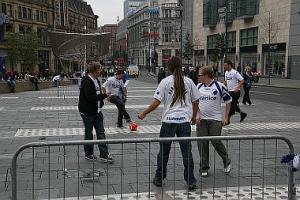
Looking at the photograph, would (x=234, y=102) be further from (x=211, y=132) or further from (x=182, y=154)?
(x=182, y=154)

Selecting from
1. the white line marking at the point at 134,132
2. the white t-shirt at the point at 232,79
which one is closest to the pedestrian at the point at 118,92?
the white line marking at the point at 134,132

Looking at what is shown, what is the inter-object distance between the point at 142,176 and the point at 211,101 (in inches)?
61.5

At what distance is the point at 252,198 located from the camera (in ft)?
17.5

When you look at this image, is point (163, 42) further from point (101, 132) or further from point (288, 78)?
point (101, 132)

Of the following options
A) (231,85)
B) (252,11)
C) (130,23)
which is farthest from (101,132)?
(130,23)

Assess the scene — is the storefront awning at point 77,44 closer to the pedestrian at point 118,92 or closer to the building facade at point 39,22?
the pedestrian at point 118,92

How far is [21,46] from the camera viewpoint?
60.9 meters

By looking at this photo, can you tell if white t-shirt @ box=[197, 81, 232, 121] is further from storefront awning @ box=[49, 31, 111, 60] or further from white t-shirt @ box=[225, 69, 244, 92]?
storefront awning @ box=[49, 31, 111, 60]

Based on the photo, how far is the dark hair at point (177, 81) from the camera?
5.68 metres

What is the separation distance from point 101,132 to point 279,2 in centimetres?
4516

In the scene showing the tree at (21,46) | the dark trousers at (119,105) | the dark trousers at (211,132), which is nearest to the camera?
the dark trousers at (211,132)

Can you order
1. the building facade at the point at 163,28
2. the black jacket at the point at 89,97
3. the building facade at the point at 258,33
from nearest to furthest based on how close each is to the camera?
the black jacket at the point at 89,97 < the building facade at the point at 258,33 < the building facade at the point at 163,28

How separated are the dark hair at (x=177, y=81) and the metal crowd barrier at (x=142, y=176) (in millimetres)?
717

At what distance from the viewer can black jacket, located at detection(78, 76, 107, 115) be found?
7246mm
